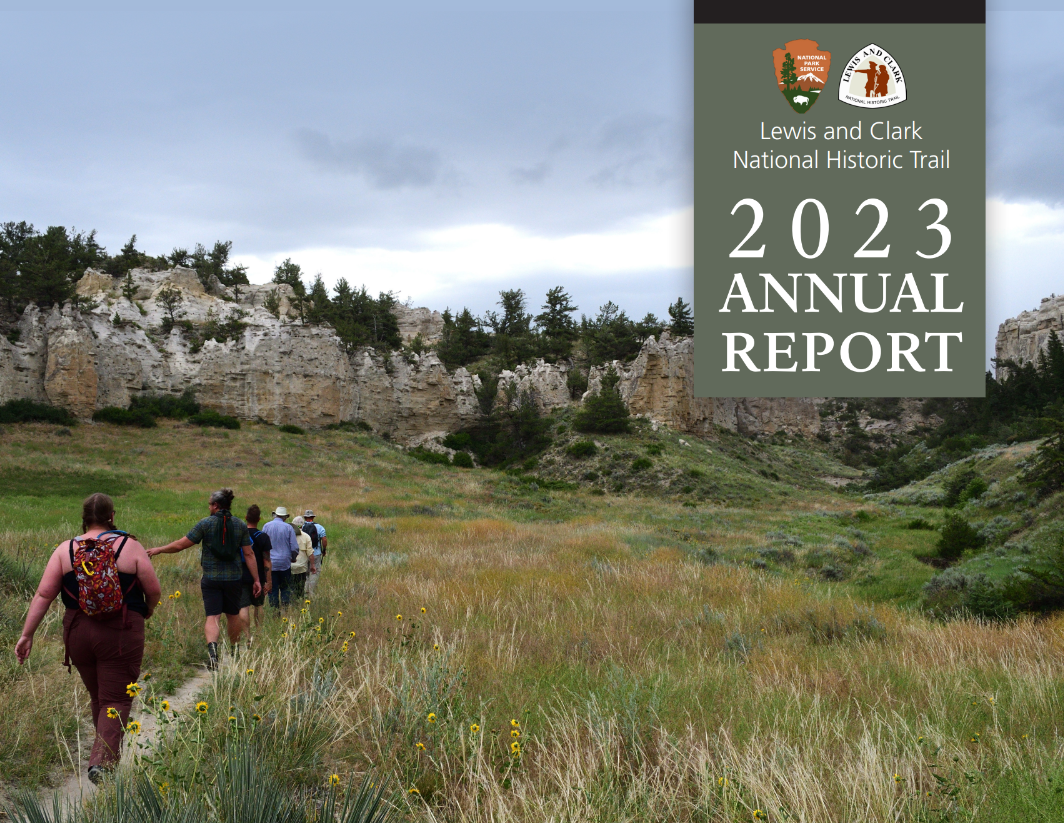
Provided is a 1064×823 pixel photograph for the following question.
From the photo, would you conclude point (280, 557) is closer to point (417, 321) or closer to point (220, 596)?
point (220, 596)

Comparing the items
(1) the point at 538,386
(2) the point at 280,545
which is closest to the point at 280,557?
(2) the point at 280,545

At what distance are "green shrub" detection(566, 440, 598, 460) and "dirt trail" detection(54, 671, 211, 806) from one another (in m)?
42.6

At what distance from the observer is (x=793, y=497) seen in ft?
141

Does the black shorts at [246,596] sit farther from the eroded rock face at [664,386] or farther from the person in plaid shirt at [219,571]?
the eroded rock face at [664,386]

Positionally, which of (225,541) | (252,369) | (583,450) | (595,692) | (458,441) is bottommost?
(583,450)

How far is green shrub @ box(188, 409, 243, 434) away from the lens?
144ft

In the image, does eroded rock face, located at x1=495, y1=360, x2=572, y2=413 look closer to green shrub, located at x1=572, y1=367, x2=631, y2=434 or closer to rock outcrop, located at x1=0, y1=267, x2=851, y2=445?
rock outcrop, located at x1=0, y1=267, x2=851, y2=445

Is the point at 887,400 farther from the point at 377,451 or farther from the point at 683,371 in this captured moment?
the point at 377,451

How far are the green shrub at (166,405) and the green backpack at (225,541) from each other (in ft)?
141

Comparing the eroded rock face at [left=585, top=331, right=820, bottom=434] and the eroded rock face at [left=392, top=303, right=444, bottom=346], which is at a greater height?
the eroded rock face at [left=392, top=303, right=444, bottom=346]

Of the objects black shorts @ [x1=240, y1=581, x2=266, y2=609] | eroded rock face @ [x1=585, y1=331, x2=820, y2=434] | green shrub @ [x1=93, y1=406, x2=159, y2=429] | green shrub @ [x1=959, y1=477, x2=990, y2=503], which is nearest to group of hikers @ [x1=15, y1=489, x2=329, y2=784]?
black shorts @ [x1=240, y1=581, x2=266, y2=609]

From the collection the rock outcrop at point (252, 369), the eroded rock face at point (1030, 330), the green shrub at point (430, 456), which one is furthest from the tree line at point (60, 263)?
the eroded rock face at point (1030, 330)

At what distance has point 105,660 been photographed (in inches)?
160

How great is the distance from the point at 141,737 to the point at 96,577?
4.61 feet
